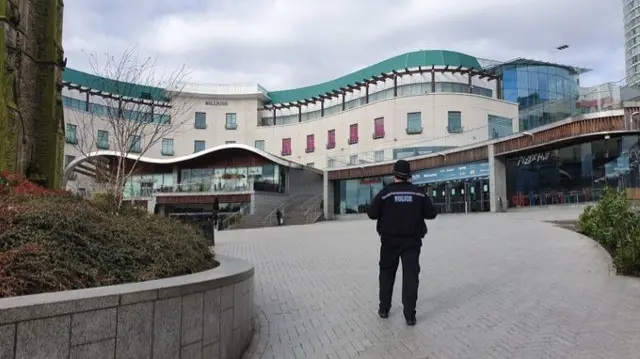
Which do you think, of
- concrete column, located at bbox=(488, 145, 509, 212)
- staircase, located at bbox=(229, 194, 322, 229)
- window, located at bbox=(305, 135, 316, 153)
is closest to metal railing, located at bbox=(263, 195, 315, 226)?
staircase, located at bbox=(229, 194, 322, 229)

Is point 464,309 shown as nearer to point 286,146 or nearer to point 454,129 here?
point 454,129

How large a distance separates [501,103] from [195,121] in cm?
3806

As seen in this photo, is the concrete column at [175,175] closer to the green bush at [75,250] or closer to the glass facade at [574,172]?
the glass facade at [574,172]

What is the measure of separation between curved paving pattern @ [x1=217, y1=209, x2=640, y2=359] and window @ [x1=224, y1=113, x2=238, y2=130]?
56197 millimetres

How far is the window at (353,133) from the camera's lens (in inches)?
2116

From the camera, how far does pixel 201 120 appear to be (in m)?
66.8

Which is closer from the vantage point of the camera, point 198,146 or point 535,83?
point 535,83

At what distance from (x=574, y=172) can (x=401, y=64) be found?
30.0 m

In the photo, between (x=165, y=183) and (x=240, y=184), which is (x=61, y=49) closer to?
(x=240, y=184)

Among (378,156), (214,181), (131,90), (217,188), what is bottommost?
(217,188)

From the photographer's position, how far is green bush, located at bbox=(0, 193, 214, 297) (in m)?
3.24

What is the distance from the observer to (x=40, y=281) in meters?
3.22

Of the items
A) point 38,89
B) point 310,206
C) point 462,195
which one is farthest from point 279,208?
point 38,89

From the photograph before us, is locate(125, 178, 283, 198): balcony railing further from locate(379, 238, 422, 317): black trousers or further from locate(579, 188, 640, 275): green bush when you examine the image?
locate(379, 238, 422, 317): black trousers
